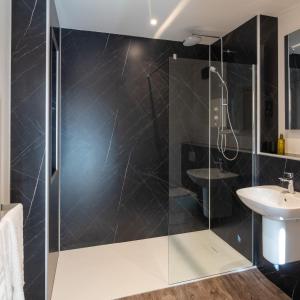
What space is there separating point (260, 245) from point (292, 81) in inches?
63.8

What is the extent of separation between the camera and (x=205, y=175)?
9.19 feet

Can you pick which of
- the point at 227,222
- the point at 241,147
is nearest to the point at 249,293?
the point at 227,222

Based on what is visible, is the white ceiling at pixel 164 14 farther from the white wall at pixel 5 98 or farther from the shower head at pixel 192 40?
the white wall at pixel 5 98

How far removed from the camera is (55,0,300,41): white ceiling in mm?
2131

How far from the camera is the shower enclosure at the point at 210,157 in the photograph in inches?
101

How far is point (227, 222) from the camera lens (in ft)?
9.16

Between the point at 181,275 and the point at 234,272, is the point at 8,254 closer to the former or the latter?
the point at 181,275

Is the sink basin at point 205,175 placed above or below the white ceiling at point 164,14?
below

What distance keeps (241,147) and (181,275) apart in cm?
146

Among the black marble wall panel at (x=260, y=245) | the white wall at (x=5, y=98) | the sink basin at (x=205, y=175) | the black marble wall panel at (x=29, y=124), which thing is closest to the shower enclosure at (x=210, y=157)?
the sink basin at (x=205, y=175)

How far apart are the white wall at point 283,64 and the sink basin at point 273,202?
0.44m

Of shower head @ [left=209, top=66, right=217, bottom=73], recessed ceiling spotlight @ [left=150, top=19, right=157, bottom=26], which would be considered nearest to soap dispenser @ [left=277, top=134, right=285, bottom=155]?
shower head @ [left=209, top=66, right=217, bottom=73]

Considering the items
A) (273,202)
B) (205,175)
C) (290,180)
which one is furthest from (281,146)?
(205,175)

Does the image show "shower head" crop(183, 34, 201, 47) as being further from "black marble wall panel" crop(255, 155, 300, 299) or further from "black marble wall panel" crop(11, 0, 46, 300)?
"black marble wall panel" crop(11, 0, 46, 300)
